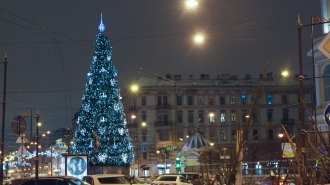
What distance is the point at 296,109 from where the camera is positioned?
89.4 m

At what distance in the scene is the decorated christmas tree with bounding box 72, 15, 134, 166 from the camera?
2229 inches

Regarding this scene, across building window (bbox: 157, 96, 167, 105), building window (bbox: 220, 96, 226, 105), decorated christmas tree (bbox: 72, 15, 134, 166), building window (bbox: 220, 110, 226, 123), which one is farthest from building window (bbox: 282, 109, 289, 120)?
decorated christmas tree (bbox: 72, 15, 134, 166)

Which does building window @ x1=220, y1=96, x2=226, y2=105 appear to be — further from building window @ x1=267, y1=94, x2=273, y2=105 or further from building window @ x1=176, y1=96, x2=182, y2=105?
building window @ x1=267, y1=94, x2=273, y2=105

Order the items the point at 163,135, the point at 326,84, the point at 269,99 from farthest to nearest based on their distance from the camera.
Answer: the point at 269,99 < the point at 163,135 < the point at 326,84

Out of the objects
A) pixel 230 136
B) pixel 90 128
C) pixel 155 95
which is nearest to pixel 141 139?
pixel 155 95

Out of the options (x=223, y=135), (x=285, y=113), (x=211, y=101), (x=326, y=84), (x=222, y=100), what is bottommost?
(x=223, y=135)

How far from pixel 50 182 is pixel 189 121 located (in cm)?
6779

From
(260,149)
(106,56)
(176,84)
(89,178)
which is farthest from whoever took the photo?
(176,84)

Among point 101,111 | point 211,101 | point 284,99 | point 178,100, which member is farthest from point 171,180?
point 284,99

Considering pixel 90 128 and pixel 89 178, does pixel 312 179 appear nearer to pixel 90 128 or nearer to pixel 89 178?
pixel 89 178

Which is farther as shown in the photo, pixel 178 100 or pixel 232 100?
pixel 178 100

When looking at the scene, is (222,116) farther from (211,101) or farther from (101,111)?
(101,111)

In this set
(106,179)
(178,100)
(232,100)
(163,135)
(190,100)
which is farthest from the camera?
(190,100)

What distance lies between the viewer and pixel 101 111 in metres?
57.1
